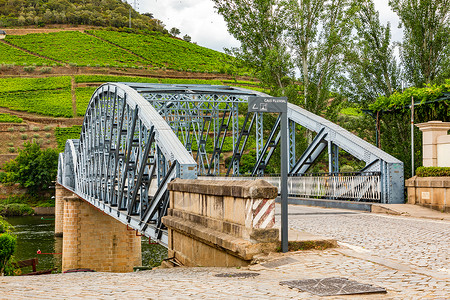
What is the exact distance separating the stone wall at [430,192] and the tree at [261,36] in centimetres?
1449

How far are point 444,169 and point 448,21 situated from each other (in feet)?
50.0

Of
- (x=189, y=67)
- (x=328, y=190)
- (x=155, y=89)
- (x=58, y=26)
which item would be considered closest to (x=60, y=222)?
(x=155, y=89)

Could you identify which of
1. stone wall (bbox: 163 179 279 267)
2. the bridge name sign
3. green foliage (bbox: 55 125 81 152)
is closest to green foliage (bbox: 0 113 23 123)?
green foliage (bbox: 55 125 81 152)

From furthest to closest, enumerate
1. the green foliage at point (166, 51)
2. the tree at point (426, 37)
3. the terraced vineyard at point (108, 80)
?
the green foliage at point (166, 51) → the terraced vineyard at point (108, 80) → the tree at point (426, 37)

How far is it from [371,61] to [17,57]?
359 ft

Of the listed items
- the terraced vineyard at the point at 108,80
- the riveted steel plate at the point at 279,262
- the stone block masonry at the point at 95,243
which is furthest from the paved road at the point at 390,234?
the terraced vineyard at the point at 108,80

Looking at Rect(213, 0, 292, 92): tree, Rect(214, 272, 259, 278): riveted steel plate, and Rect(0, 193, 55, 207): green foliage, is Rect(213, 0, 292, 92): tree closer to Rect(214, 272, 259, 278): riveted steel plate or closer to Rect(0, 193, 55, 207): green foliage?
Rect(214, 272, 259, 278): riveted steel plate

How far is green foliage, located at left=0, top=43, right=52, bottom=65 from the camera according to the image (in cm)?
11644

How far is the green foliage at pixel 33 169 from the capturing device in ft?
216

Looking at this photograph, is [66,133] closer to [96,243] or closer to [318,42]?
[96,243]

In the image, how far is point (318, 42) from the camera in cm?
2916

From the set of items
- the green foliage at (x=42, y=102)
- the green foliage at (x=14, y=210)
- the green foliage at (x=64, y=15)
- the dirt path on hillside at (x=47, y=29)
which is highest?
the green foliage at (x=64, y=15)

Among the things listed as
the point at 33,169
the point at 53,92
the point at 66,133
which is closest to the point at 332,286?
the point at 33,169

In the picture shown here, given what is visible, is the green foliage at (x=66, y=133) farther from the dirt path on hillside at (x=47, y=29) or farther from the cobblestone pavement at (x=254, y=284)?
the cobblestone pavement at (x=254, y=284)
